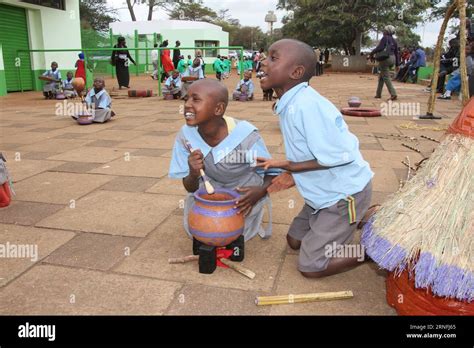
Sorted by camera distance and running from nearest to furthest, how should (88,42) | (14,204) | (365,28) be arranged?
1. (14,204)
2. (88,42)
3. (365,28)

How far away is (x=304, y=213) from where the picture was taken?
2816 millimetres

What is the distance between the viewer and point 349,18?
26500mm

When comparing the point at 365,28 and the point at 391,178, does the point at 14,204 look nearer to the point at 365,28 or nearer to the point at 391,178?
the point at 391,178

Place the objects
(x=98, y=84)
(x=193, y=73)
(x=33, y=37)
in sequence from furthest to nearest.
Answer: (x=33, y=37) < (x=193, y=73) < (x=98, y=84)

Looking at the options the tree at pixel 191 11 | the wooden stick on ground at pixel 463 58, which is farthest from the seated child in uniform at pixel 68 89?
the tree at pixel 191 11

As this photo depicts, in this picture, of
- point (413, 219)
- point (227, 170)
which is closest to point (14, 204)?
point (227, 170)

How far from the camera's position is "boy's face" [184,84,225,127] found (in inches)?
96.7

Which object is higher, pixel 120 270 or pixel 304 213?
pixel 304 213

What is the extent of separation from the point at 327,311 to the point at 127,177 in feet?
9.37

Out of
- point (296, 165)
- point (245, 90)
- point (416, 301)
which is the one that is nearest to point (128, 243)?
point (296, 165)

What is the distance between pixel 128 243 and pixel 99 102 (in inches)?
222

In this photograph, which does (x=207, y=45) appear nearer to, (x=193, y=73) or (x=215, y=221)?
(x=193, y=73)

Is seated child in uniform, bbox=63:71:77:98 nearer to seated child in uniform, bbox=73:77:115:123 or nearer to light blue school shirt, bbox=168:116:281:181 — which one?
seated child in uniform, bbox=73:77:115:123

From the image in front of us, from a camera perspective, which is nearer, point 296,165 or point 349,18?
point 296,165
